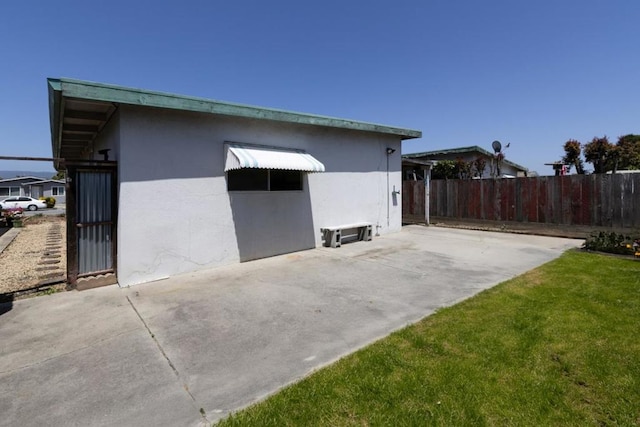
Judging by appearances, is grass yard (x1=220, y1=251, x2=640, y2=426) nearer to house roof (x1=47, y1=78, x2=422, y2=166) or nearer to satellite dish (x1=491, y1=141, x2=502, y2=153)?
house roof (x1=47, y1=78, x2=422, y2=166)

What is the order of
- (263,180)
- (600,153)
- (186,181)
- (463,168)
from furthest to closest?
(463,168) → (600,153) → (263,180) → (186,181)

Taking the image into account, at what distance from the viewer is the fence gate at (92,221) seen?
6180 mm

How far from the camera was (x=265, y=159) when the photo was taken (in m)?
7.66

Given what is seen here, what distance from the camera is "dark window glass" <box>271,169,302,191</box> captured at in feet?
29.6

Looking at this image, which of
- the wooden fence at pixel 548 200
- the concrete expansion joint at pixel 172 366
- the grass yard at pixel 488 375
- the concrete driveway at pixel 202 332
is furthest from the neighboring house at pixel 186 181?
the wooden fence at pixel 548 200

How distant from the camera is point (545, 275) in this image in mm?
6695

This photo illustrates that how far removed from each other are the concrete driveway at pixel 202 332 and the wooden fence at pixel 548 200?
4.94 meters

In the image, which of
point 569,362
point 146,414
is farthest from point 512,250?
point 146,414

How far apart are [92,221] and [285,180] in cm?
469

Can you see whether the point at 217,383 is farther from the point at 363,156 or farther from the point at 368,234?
the point at 363,156

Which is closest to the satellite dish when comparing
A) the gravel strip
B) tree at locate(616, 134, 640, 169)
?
tree at locate(616, 134, 640, 169)

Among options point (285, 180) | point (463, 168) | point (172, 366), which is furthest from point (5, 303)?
point (463, 168)

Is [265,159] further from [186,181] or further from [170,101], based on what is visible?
[170,101]

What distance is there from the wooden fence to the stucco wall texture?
7.00m
